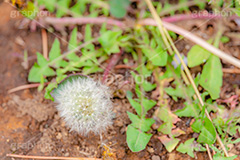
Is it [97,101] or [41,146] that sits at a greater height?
[97,101]

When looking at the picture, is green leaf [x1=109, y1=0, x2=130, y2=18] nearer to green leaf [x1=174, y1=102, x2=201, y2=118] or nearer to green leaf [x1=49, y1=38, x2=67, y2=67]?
green leaf [x1=49, y1=38, x2=67, y2=67]

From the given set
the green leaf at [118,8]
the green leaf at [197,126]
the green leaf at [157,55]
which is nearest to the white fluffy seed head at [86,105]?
the green leaf at [157,55]

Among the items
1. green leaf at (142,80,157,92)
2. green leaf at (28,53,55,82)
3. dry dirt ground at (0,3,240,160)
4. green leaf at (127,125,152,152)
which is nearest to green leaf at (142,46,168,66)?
green leaf at (142,80,157,92)

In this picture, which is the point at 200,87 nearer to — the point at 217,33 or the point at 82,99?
the point at 217,33

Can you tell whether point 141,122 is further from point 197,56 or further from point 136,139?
point 197,56

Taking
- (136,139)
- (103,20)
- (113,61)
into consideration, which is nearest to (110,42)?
(113,61)

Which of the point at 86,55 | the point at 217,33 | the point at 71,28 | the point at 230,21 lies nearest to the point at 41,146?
the point at 86,55

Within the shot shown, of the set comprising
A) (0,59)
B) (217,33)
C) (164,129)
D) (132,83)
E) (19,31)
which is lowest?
(164,129)
